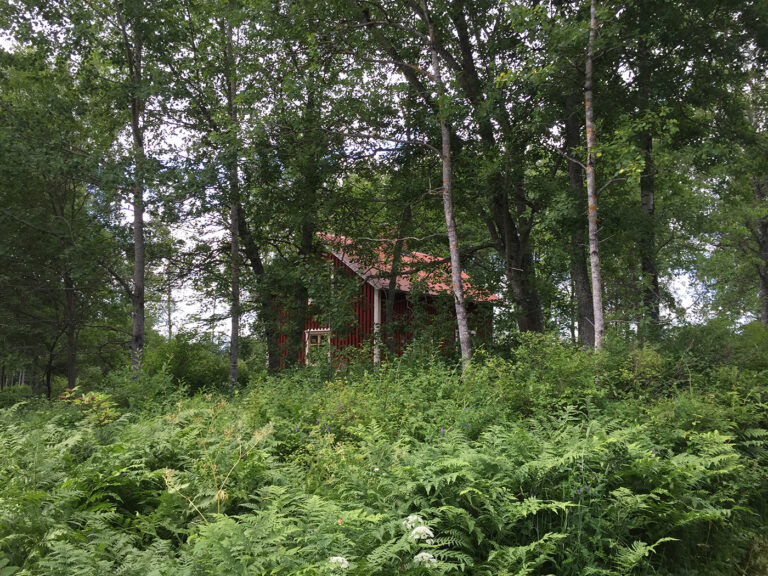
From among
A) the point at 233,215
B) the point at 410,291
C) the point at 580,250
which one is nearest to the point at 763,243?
the point at 580,250

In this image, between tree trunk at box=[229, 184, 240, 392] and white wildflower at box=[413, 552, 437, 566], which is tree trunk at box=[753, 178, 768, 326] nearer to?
tree trunk at box=[229, 184, 240, 392]

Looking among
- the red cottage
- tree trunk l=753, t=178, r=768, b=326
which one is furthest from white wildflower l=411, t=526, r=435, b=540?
tree trunk l=753, t=178, r=768, b=326

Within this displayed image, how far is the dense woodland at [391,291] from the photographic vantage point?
11.7ft

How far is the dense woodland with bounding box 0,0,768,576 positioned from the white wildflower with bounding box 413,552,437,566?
14 mm

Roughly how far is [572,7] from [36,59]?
1580 cm

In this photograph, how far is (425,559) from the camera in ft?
9.09

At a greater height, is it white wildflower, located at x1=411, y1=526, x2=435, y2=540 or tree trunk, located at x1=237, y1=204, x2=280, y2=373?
tree trunk, located at x1=237, y1=204, x2=280, y2=373

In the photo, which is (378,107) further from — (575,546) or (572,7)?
(575,546)

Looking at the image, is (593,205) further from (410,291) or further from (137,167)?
(137,167)

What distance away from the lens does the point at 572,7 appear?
12.4 m

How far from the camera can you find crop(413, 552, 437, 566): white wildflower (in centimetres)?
275

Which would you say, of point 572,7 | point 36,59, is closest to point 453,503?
point 572,7

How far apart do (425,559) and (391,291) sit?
1319 cm

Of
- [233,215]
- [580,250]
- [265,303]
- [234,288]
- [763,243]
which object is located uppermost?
[233,215]
